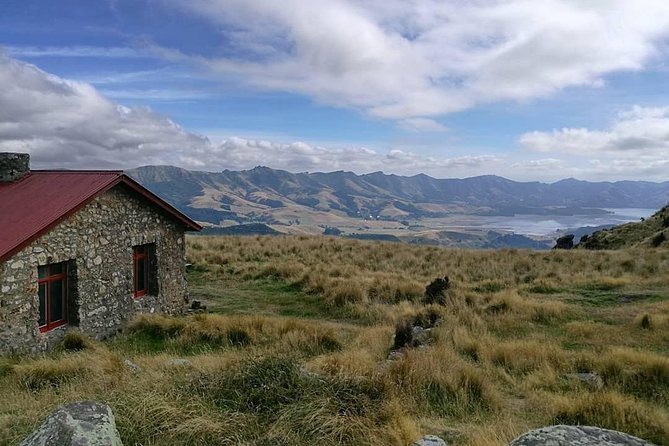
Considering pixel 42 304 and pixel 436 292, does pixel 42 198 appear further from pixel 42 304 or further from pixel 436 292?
pixel 436 292

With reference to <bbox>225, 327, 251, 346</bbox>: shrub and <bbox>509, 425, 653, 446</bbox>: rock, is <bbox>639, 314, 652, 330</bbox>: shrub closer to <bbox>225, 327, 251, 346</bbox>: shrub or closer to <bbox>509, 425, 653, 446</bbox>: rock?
<bbox>509, 425, 653, 446</bbox>: rock

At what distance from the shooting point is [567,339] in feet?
36.8

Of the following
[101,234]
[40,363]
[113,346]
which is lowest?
[113,346]

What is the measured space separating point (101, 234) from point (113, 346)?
314 cm

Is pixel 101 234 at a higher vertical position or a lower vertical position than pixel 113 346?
higher

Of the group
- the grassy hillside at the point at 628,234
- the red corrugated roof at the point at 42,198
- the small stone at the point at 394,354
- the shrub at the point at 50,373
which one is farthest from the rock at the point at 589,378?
the grassy hillside at the point at 628,234

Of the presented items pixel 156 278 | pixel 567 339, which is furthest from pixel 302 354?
pixel 156 278

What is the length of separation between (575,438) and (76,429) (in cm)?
440

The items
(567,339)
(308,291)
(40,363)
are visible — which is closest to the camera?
(40,363)

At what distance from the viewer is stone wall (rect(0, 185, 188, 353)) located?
10.6 meters

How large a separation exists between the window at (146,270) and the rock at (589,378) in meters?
12.4

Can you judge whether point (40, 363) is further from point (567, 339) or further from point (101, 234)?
point (567, 339)

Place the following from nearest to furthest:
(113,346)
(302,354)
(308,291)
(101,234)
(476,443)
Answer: (476,443), (302,354), (113,346), (101,234), (308,291)

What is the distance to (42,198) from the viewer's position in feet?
41.1
